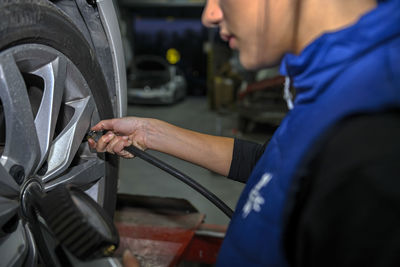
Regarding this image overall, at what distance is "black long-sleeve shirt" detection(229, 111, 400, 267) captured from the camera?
0.40 metres

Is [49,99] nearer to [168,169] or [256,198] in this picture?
[168,169]

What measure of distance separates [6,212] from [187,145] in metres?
0.51

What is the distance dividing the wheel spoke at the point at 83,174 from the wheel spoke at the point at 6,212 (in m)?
0.13

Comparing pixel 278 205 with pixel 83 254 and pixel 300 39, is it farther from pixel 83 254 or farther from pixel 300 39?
pixel 83 254

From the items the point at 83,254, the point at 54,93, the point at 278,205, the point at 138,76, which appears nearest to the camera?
the point at 278,205

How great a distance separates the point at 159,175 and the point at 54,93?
220 cm

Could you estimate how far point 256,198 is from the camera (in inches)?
25.8

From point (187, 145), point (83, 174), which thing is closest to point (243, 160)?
point (187, 145)

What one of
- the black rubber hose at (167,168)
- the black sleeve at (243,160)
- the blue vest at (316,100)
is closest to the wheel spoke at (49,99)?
the black rubber hose at (167,168)

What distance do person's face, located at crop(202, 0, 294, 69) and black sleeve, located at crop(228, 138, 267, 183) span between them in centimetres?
55

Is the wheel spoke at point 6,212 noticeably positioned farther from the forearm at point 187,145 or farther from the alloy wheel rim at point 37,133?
the forearm at point 187,145

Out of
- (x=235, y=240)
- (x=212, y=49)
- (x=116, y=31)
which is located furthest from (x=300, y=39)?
(x=212, y=49)

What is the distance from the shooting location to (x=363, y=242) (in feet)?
1.34

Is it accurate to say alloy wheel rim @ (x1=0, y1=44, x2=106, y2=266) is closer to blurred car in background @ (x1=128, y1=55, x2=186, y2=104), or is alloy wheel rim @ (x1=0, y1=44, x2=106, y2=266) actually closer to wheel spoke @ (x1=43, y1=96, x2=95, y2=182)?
wheel spoke @ (x1=43, y1=96, x2=95, y2=182)
